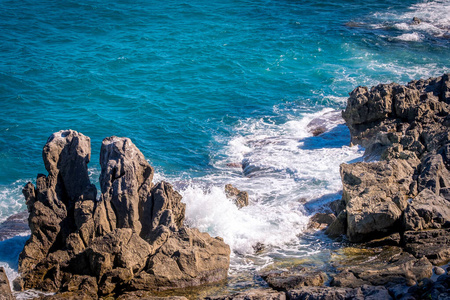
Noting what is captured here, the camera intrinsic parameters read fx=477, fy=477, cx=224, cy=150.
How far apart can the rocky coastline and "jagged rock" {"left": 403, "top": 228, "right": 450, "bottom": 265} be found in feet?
0.12

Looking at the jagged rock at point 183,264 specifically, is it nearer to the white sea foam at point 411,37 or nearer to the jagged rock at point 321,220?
the jagged rock at point 321,220

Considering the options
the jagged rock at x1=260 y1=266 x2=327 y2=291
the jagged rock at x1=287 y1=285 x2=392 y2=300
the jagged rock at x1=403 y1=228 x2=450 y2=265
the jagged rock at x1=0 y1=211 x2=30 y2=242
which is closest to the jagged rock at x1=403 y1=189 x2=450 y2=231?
the jagged rock at x1=403 y1=228 x2=450 y2=265

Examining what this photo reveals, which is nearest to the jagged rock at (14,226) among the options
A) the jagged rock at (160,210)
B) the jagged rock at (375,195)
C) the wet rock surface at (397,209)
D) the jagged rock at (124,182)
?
the jagged rock at (124,182)

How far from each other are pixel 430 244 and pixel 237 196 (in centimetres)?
1054

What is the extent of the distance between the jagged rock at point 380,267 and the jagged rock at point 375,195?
3.38ft

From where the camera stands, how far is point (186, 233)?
18.3m

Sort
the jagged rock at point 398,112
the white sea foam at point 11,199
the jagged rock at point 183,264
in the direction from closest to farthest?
the jagged rock at point 183,264
the jagged rock at point 398,112
the white sea foam at point 11,199

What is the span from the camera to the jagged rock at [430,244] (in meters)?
16.0

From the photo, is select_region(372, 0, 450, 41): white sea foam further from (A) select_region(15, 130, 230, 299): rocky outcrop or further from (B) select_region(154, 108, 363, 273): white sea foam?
(A) select_region(15, 130, 230, 299): rocky outcrop

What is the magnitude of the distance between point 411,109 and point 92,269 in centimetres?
1987

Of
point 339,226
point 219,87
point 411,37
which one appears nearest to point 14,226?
point 339,226

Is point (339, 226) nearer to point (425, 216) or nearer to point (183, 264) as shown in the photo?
point (425, 216)

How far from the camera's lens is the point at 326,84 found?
42.6 meters

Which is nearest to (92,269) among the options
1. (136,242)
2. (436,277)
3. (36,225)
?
(136,242)
